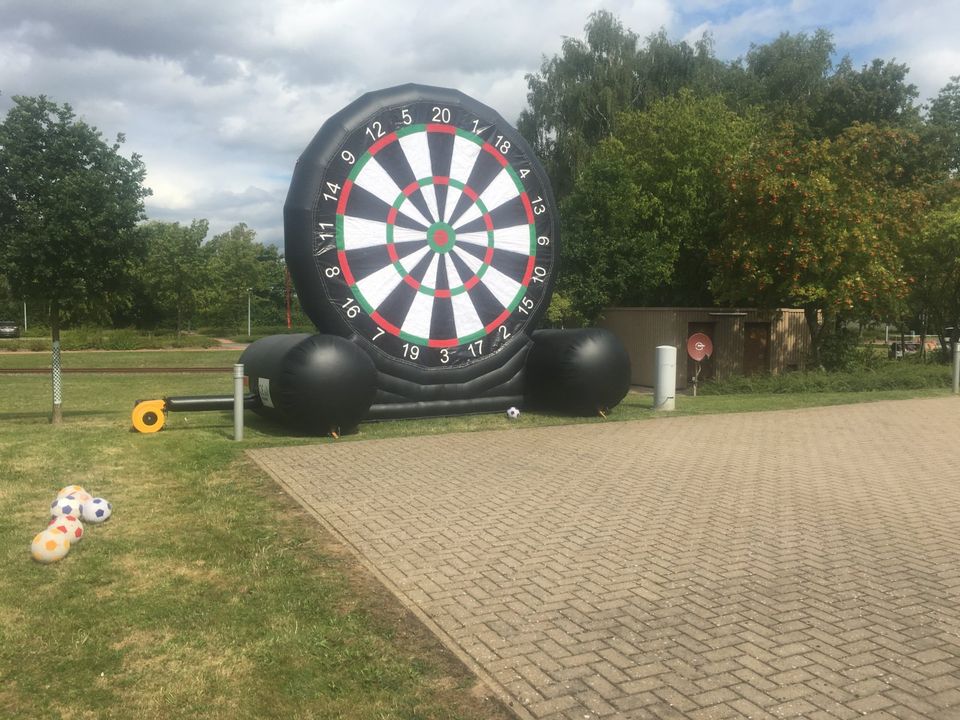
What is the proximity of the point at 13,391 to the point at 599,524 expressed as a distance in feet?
60.2

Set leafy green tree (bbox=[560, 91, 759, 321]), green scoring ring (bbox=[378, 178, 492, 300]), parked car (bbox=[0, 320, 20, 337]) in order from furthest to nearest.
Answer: parked car (bbox=[0, 320, 20, 337]), leafy green tree (bbox=[560, 91, 759, 321]), green scoring ring (bbox=[378, 178, 492, 300])

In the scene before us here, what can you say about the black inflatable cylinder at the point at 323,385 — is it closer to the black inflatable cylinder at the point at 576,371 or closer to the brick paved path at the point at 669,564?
the brick paved path at the point at 669,564

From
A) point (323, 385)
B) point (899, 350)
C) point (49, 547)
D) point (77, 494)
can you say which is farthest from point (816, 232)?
point (899, 350)

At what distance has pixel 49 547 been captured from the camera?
5.46 meters

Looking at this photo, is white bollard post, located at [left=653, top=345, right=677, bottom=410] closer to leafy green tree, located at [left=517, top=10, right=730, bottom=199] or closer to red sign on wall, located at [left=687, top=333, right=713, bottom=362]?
red sign on wall, located at [left=687, top=333, right=713, bottom=362]

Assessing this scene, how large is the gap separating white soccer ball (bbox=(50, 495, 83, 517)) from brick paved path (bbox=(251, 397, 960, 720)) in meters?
1.83

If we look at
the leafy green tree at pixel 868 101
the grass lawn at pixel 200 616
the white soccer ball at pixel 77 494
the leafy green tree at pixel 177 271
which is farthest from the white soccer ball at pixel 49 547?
the leafy green tree at pixel 177 271

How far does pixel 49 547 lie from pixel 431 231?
7.57m

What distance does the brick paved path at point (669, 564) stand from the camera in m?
3.74

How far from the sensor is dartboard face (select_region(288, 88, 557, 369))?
1118cm

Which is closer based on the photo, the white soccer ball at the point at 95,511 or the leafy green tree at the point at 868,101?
the white soccer ball at the point at 95,511

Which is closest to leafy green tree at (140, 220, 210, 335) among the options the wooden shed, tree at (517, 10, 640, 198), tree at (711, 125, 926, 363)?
tree at (517, 10, 640, 198)

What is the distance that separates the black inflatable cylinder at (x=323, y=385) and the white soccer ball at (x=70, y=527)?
14.8 ft

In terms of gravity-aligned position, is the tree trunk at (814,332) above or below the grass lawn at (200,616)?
above
